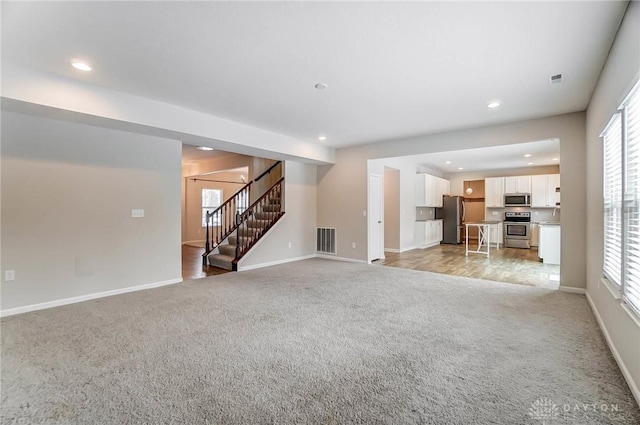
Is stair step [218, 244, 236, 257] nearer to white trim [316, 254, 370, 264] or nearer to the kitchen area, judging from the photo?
white trim [316, 254, 370, 264]

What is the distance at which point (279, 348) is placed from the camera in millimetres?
2621

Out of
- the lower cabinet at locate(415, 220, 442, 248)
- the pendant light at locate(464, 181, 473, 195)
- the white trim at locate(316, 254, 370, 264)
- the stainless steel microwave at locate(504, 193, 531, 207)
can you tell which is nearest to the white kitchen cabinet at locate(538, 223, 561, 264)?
the stainless steel microwave at locate(504, 193, 531, 207)

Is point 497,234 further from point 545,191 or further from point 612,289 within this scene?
point 612,289

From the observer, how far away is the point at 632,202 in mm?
2186

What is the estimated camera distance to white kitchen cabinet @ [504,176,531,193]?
958 cm

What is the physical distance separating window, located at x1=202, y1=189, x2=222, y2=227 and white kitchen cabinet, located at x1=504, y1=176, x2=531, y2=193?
981 cm

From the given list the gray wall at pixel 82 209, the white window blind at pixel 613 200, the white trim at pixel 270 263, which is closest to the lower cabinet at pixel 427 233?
the white trim at pixel 270 263

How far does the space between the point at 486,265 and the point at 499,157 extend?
3.33 metres

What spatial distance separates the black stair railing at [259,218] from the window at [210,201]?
3.60m

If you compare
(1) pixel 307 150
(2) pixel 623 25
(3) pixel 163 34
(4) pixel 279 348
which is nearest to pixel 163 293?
(4) pixel 279 348

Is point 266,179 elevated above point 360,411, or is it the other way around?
point 266,179

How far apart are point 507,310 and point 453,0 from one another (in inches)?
131

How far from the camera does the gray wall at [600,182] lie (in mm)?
2004

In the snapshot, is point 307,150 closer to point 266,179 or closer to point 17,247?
point 266,179
